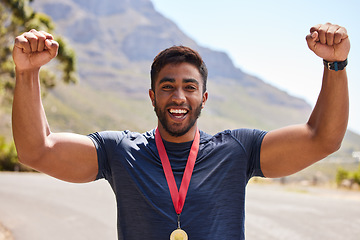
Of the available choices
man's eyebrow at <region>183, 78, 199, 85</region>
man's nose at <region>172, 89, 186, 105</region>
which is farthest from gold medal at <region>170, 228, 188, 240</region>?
man's eyebrow at <region>183, 78, 199, 85</region>

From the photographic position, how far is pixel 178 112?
241 centimetres

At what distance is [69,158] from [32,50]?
576 mm

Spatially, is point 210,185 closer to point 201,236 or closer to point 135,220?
point 201,236

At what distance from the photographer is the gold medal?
7.01 feet

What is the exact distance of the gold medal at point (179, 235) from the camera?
214 cm

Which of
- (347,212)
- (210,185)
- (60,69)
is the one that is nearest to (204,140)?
(210,185)

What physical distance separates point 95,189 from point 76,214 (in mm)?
5365

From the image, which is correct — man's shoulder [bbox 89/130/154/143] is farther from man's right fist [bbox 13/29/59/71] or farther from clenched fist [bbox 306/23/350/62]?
clenched fist [bbox 306/23/350/62]

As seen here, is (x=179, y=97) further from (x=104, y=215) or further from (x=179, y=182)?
(x=104, y=215)

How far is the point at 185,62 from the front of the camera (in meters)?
2.49

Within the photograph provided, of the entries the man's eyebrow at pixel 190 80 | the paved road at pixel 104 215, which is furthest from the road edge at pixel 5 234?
the man's eyebrow at pixel 190 80

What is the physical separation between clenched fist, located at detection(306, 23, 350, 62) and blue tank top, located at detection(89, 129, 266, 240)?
534 mm

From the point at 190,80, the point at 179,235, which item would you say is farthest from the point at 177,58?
the point at 179,235

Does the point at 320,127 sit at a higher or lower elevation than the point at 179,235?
higher
